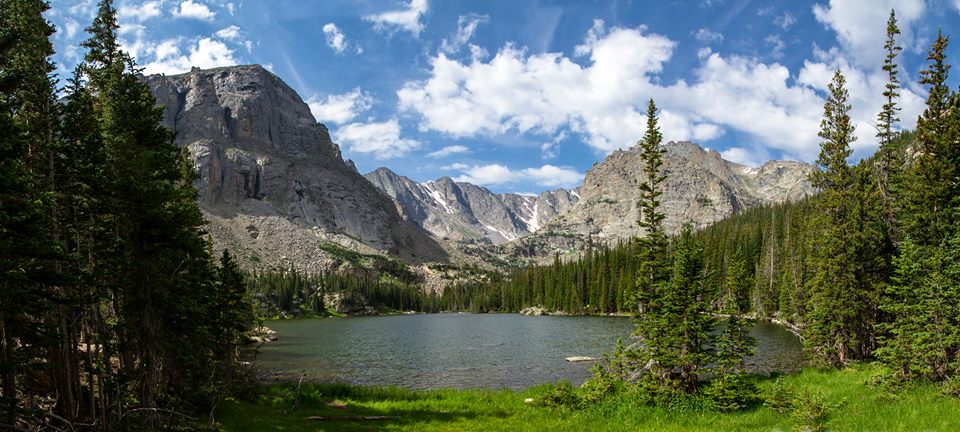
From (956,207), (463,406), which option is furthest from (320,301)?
(956,207)

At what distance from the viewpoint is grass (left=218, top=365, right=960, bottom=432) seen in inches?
681

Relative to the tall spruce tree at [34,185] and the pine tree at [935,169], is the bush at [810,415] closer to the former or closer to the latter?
the pine tree at [935,169]

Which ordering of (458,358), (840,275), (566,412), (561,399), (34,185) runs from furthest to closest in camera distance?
(458,358)
(840,275)
(561,399)
(566,412)
(34,185)

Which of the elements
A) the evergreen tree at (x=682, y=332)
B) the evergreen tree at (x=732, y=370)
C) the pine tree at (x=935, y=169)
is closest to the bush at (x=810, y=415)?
the evergreen tree at (x=732, y=370)

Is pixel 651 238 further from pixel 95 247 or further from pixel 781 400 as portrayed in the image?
pixel 95 247

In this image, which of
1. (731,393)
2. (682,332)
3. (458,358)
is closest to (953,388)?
(731,393)

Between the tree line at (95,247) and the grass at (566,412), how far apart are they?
12.6 ft

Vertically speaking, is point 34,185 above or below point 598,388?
above

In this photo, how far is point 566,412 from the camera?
24.0 meters

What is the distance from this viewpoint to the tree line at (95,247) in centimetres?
Result: 1474

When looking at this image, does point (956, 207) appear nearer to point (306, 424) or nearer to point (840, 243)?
point (840, 243)

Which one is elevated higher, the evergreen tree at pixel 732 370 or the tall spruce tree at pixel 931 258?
the tall spruce tree at pixel 931 258

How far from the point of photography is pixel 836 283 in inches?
1339

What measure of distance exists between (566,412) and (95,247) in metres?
21.6
